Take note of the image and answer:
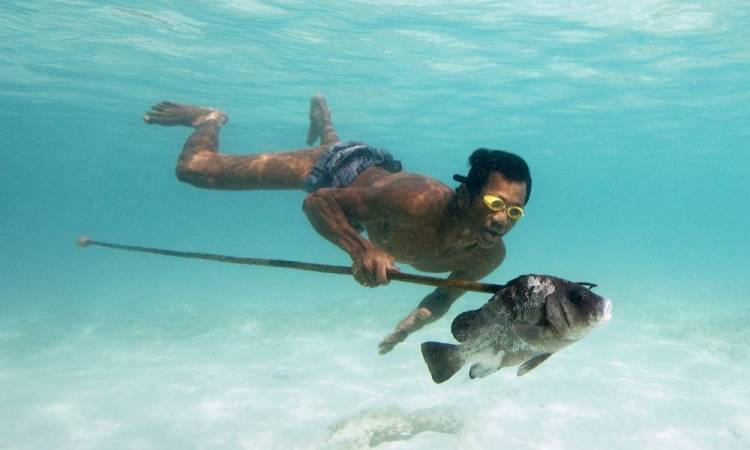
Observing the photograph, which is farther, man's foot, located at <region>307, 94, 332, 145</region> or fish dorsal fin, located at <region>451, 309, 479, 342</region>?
man's foot, located at <region>307, 94, 332, 145</region>

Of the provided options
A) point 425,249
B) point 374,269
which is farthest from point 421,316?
point 374,269

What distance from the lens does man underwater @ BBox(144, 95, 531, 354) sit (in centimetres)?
424

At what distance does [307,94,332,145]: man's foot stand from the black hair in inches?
227

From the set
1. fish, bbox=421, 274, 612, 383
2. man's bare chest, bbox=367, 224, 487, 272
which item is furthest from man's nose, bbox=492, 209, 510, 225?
fish, bbox=421, 274, 612, 383

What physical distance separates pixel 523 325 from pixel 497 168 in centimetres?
240

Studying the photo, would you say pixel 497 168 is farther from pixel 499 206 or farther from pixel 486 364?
pixel 486 364

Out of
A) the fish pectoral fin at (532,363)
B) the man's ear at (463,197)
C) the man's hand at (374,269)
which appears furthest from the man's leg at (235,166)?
the fish pectoral fin at (532,363)

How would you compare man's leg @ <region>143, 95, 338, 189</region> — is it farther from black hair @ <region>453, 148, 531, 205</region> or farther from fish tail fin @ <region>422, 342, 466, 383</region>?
fish tail fin @ <region>422, 342, 466, 383</region>

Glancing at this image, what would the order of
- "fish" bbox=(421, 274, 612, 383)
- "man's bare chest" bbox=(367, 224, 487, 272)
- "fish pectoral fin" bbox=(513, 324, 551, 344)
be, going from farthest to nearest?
1. "man's bare chest" bbox=(367, 224, 487, 272)
2. "fish pectoral fin" bbox=(513, 324, 551, 344)
3. "fish" bbox=(421, 274, 612, 383)

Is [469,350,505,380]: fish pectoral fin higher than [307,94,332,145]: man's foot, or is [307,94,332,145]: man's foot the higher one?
[307,94,332,145]: man's foot

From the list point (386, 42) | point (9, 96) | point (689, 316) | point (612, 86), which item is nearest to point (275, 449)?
point (386, 42)

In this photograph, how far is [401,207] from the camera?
4.64 m

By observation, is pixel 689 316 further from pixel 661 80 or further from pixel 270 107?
pixel 270 107

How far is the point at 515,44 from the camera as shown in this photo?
812 inches
